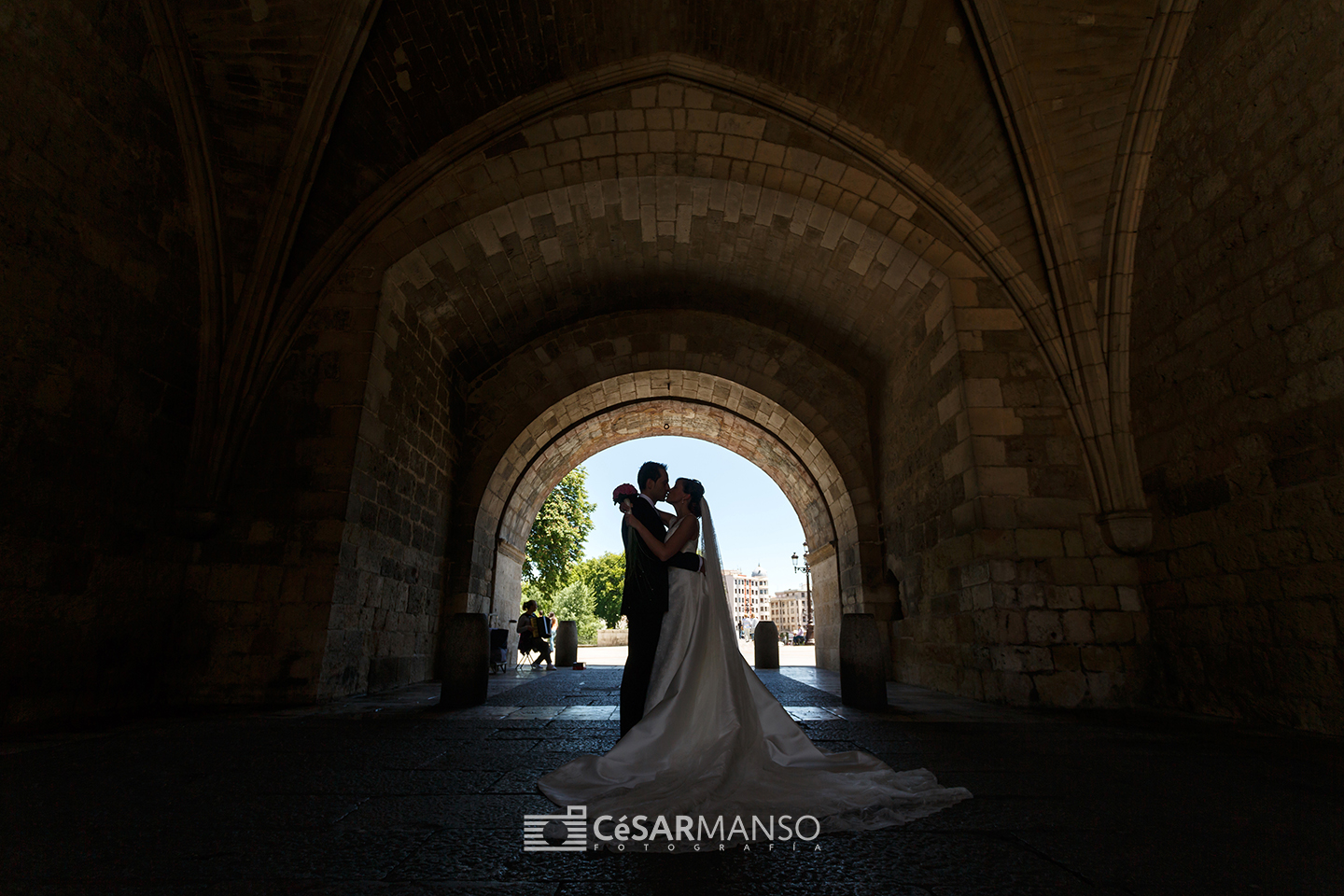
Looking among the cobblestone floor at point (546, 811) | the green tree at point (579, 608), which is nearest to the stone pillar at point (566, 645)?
the cobblestone floor at point (546, 811)

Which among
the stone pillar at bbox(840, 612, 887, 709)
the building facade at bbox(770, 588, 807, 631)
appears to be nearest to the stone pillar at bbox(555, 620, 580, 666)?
the stone pillar at bbox(840, 612, 887, 709)

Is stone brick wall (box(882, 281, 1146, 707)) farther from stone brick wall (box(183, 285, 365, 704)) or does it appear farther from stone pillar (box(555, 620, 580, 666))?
stone pillar (box(555, 620, 580, 666))

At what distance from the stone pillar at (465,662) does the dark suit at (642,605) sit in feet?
8.62

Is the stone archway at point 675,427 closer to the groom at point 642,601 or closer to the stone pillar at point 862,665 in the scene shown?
the stone pillar at point 862,665

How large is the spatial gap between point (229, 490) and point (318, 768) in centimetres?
398

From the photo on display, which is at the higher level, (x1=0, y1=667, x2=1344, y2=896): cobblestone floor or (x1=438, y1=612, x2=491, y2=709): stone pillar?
(x1=438, y1=612, x2=491, y2=709): stone pillar

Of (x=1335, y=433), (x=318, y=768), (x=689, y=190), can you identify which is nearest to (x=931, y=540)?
(x=1335, y=433)

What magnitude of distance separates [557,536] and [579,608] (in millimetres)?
23748

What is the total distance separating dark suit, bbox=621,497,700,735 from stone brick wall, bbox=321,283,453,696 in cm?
382

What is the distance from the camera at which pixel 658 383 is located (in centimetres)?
1005

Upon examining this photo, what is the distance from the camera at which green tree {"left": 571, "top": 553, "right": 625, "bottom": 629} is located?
1830 inches

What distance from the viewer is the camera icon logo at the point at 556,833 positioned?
1928 millimetres

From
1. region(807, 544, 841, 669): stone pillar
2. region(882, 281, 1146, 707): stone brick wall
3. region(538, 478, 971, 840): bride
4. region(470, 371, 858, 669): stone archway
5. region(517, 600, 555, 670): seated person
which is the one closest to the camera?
region(538, 478, 971, 840): bride

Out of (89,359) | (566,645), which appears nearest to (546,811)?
(89,359)
